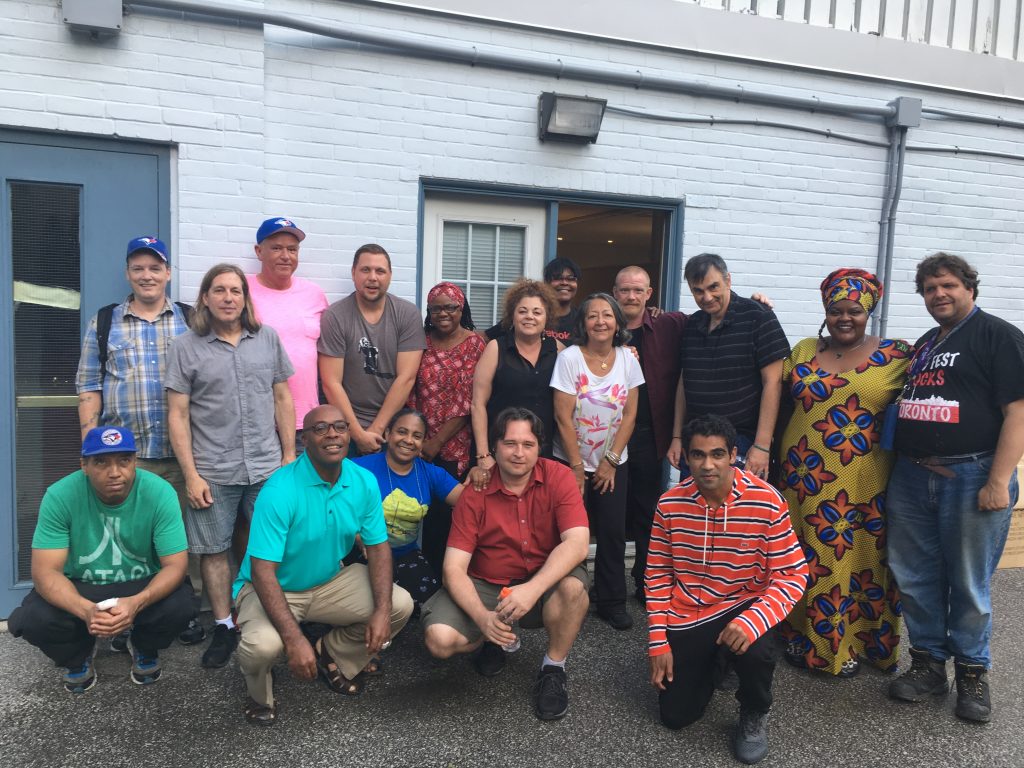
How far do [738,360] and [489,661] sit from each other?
5.83 ft

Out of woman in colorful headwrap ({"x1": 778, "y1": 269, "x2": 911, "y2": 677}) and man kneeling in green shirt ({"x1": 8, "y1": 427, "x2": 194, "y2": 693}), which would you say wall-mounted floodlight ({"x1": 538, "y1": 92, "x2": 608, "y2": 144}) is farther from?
man kneeling in green shirt ({"x1": 8, "y1": 427, "x2": 194, "y2": 693})

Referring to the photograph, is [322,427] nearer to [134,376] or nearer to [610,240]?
[134,376]

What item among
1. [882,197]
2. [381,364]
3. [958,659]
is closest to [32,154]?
[381,364]

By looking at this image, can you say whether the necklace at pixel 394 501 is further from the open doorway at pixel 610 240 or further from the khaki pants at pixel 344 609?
the open doorway at pixel 610 240

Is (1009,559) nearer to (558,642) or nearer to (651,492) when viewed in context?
(651,492)

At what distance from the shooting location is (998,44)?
214 inches

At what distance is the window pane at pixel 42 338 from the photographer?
Answer: 375cm

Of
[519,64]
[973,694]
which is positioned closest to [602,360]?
[519,64]

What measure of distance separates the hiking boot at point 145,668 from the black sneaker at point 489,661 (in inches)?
53.5

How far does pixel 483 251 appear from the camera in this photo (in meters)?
4.70

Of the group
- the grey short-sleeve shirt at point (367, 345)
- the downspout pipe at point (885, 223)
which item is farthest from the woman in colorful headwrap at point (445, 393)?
the downspout pipe at point (885, 223)

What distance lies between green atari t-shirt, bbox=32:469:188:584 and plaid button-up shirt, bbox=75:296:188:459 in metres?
0.38

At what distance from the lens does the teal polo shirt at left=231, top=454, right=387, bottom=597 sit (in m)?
2.95

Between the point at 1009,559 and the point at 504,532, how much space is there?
142 inches
